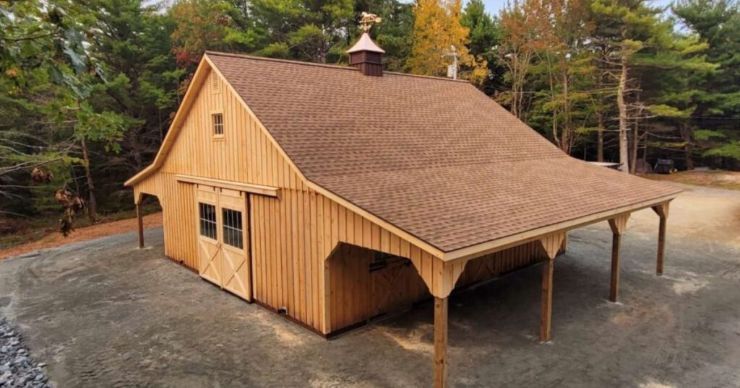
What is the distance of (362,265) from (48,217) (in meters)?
20.2

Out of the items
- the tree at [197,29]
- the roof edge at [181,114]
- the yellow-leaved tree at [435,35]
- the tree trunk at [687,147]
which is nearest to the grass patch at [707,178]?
the tree trunk at [687,147]

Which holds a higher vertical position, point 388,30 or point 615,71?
point 388,30

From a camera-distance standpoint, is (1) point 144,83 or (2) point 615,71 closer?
(1) point 144,83

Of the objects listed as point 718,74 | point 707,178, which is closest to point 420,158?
point 707,178

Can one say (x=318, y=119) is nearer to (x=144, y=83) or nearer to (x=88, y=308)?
(x=88, y=308)

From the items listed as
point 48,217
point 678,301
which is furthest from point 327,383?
point 48,217

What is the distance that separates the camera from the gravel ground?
6402mm

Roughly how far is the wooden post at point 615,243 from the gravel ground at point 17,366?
32.2ft

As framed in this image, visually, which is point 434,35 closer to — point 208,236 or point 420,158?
point 420,158

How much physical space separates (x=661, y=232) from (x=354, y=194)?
8095 millimetres

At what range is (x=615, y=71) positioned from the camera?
27.1 m

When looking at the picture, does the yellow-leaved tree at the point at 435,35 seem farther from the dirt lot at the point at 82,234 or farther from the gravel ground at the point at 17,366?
the gravel ground at the point at 17,366

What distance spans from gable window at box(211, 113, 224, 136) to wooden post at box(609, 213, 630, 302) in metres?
8.20

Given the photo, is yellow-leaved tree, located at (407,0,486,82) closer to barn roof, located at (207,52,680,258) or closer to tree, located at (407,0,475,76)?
tree, located at (407,0,475,76)
